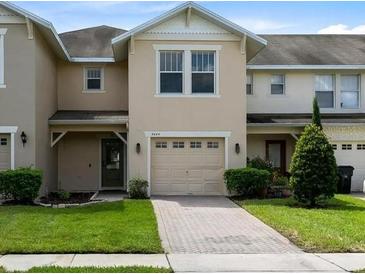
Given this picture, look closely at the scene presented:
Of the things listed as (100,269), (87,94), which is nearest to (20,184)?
(87,94)

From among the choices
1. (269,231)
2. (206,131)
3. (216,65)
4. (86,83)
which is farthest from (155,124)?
(269,231)

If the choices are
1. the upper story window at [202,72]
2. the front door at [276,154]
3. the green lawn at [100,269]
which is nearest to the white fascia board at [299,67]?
the front door at [276,154]

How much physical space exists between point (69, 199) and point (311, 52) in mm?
13159

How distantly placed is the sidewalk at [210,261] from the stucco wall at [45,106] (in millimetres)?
9517

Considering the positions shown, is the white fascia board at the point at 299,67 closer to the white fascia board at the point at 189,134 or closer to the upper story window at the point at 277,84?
the upper story window at the point at 277,84

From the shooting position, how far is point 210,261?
8.95 m

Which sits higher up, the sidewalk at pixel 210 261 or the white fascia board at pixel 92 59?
the white fascia board at pixel 92 59

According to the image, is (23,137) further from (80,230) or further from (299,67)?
(299,67)

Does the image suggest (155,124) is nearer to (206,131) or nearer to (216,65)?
(206,131)

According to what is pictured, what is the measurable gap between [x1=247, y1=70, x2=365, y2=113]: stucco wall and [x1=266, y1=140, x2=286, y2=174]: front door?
4.86 feet

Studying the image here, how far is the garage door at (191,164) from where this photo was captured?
19.3 metres

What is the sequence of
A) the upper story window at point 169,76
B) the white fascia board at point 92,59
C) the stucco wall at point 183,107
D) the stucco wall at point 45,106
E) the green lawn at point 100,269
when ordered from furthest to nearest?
the white fascia board at point 92,59 < the upper story window at point 169,76 < the stucco wall at point 183,107 < the stucco wall at point 45,106 < the green lawn at point 100,269

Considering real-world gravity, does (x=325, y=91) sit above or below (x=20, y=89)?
above

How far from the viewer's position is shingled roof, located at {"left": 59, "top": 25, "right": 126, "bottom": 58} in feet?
72.7
